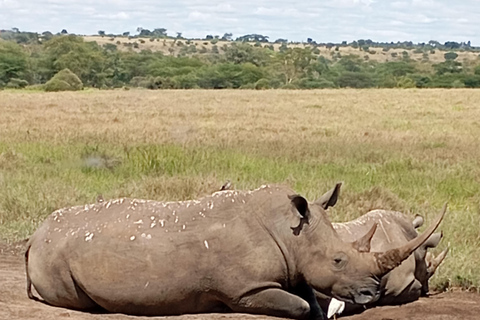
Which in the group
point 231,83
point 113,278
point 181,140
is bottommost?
point 231,83

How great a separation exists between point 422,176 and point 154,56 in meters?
→ 71.6

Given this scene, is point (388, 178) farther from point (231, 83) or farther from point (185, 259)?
point (231, 83)

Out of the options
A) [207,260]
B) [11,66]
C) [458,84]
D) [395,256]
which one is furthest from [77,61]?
[395,256]

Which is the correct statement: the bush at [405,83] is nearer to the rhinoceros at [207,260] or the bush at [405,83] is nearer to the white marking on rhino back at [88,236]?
the rhinoceros at [207,260]

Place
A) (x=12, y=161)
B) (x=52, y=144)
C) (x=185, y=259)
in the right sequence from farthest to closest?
1. (x=52, y=144)
2. (x=12, y=161)
3. (x=185, y=259)

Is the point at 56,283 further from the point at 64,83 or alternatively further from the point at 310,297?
the point at 64,83

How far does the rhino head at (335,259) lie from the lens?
6.30 metres

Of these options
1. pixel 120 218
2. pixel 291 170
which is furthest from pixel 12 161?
pixel 120 218

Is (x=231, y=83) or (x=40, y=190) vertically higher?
(x=40, y=190)

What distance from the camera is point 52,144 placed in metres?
18.4

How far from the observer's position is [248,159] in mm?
15977

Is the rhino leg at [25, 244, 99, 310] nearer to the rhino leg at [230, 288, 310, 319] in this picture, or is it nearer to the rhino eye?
the rhino leg at [230, 288, 310, 319]

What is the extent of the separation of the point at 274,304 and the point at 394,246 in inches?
54.1

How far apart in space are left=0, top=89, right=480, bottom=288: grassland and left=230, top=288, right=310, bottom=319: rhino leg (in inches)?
78.3
